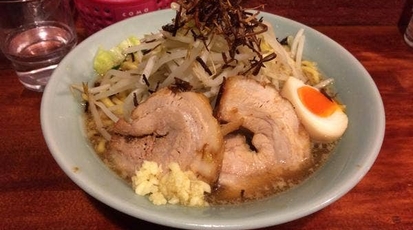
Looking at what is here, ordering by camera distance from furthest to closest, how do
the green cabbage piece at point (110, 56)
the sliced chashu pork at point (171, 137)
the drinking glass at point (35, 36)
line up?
the drinking glass at point (35, 36) < the green cabbage piece at point (110, 56) < the sliced chashu pork at point (171, 137)

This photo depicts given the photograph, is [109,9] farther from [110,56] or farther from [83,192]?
[83,192]

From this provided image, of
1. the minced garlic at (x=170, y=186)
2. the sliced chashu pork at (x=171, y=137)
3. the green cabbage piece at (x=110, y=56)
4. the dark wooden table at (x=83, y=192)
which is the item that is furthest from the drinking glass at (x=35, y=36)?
the minced garlic at (x=170, y=186)

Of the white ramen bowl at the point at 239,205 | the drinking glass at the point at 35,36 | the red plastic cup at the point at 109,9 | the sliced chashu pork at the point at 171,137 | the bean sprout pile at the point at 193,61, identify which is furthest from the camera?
the red plastic cup at the point at 109,9

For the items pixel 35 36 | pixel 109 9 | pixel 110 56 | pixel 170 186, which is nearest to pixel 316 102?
pixel 170 186

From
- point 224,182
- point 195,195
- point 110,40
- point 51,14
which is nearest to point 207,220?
point 195,195

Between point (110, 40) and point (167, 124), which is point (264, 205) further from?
point (110, 40)

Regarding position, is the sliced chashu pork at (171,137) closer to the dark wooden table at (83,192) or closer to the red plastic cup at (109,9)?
the dark wooden table at (83,192)

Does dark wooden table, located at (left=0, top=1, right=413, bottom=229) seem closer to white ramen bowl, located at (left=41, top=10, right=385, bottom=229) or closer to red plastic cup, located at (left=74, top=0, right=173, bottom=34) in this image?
white ramen bowl, located at (left=41, top=10, right=385, bottom=229)
